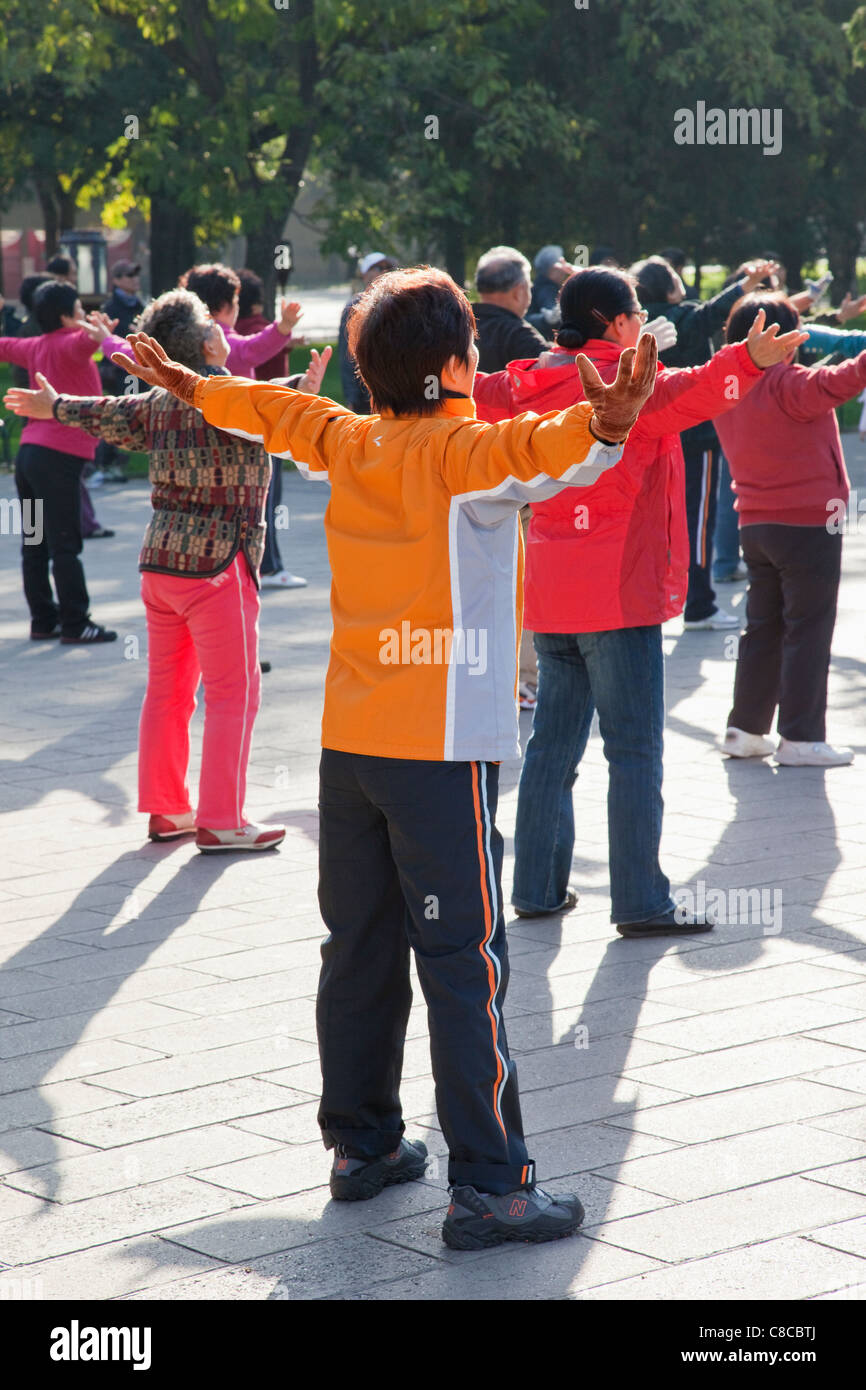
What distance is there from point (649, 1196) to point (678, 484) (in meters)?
2.47

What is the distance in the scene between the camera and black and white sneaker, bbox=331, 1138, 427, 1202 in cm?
378

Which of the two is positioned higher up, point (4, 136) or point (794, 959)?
point (4, 136)

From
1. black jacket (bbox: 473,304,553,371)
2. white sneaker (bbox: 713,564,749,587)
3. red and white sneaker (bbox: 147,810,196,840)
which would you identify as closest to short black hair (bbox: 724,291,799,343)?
black jacket (bbox: 473,304,553,371)

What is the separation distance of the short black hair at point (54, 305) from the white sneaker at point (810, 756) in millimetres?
5144

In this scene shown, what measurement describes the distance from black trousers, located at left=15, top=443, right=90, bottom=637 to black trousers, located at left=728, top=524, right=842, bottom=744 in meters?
4.42

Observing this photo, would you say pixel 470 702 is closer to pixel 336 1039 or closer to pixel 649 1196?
pixel 336 1039

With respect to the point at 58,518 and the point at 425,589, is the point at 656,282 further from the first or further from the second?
the point at 425,589

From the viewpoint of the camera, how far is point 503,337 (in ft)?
28.7

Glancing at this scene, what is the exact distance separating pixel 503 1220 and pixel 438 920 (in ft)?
1.90

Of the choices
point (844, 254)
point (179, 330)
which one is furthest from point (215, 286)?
point (844, 254)

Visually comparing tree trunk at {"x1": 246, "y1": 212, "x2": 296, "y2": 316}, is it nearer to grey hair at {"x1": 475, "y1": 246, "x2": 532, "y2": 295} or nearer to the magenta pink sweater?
the magenta pink sweater

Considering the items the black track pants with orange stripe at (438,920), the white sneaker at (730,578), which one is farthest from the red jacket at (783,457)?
the white sneaker at (730,578)

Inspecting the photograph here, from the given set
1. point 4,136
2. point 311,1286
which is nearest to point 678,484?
point 311,1286
